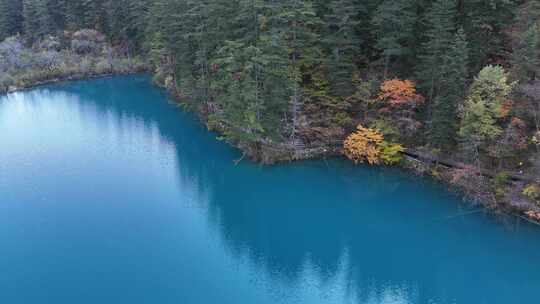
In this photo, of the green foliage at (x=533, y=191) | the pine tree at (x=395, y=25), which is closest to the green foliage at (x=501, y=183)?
the green foliage at (x=533, y=191)

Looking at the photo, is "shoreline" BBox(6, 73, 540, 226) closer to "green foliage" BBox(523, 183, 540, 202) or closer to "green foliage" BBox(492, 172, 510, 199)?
"green foliage" BBox(492, 172, 510, 199)

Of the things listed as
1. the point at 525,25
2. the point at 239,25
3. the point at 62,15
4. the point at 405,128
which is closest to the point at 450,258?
the point at 405,128

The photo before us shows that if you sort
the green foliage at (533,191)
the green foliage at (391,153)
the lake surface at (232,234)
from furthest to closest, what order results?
1. the green foliage at (391,153)
2. the green foliage at (533,191)
3. the lake surface at (232,234)

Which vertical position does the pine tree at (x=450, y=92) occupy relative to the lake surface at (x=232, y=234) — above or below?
above

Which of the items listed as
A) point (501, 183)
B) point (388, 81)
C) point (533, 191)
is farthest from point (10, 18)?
point (533, 191)

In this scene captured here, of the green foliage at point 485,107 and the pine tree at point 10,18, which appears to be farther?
the pine tree at point 10,18

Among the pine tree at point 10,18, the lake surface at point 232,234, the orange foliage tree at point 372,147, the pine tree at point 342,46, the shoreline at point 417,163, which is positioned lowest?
the lake surface at point 232,234

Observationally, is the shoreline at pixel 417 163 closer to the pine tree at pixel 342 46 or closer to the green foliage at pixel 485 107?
the green foliage at pixel 485 107
